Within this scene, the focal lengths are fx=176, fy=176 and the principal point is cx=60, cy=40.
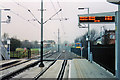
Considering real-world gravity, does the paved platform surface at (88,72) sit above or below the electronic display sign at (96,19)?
below

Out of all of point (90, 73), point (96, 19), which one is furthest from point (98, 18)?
point (90, 73)

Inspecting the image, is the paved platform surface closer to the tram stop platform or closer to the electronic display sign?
the tram stop platform

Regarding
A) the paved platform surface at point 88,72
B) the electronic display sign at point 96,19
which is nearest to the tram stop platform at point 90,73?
the paved platform surface at point 88,72

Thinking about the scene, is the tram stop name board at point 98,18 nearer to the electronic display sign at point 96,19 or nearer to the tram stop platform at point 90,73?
the electronic display sign at point 96,19

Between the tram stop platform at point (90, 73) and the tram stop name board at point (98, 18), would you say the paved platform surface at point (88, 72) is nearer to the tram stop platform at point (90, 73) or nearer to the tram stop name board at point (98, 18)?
the tram stop platform at point (90, 73)

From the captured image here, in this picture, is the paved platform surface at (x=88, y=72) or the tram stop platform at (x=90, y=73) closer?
the tram stop platform at (x=90, y=73)

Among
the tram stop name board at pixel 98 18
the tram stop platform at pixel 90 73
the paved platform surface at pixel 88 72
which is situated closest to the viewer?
the tram stop name board at pixel 98 18

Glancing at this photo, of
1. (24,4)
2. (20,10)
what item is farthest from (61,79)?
(20,10)

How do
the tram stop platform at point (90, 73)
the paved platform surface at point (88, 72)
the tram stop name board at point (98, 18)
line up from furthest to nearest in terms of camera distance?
1. the paved platform surface at point (88, 72)
2. the tram stop platform at point (90, 73)
3. the tram stop name board at point (98, 18)

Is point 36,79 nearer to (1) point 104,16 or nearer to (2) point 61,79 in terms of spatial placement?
(2) point 61,79

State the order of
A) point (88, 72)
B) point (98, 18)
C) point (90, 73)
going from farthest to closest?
point (88, 72) → point (90, 73) → point (98, 18)

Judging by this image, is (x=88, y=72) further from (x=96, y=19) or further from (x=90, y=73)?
(x=96, y=19)

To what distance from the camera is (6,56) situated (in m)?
30.7

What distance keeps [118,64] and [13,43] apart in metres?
48.2
